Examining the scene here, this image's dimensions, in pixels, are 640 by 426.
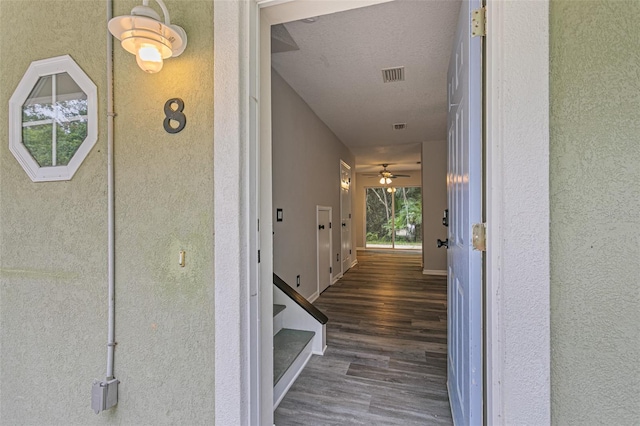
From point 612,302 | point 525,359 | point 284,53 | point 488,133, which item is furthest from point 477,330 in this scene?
point 284,53

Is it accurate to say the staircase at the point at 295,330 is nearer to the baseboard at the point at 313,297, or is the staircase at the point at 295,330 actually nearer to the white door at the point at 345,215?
the baseboard at the point at 313,297

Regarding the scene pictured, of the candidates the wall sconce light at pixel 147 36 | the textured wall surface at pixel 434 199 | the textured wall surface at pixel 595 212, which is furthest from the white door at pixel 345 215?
the textured wall surface at pixel 595 212

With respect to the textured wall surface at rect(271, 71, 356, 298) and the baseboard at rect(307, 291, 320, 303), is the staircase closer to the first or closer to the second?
the textured wall surface at rect(271, 71, 356, 298)

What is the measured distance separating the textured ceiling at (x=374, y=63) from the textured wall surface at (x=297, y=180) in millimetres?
203

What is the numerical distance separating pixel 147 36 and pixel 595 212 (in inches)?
61.2

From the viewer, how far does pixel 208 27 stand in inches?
44.7

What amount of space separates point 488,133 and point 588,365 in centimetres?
75

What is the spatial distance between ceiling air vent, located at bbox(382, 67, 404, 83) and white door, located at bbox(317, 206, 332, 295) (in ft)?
6.27

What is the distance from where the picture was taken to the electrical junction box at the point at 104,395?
3.95 feet

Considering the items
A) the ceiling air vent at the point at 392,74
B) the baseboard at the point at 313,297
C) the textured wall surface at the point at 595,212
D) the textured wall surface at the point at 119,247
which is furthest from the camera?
the baseboard at the point at 313,297

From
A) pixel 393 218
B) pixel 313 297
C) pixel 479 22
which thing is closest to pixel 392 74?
pixel 479 22

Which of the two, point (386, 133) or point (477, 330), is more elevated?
point (386, 133)

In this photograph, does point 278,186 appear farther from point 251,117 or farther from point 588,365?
point 588,365

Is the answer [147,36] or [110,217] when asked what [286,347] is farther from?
[147,36]
